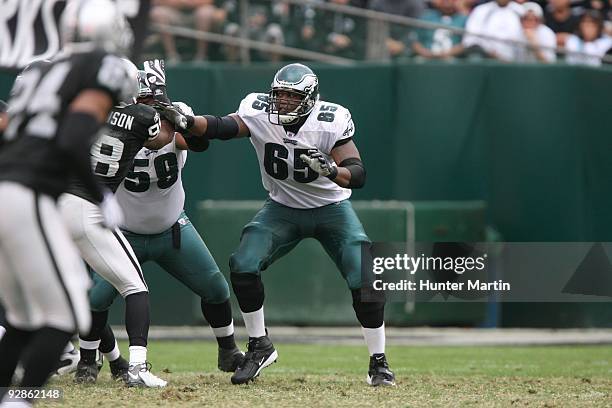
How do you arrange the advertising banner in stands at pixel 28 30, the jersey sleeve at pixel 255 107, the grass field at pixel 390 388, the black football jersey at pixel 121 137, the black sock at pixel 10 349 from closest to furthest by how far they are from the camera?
the black sock at pixel 10 349 < the grass field at pixel 390 388 < the black football jersey at pixel 121 137 < the jersey sleeve at pixel 255 107 < the advertising banner in stands at pixel 28 30

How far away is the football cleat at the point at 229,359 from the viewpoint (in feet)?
26.1

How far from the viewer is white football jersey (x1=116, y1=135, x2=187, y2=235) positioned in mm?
7672

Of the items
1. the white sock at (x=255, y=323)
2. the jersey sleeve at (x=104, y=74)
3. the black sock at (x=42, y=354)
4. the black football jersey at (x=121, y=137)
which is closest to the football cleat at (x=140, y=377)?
the white sock at (x=255, y=323)

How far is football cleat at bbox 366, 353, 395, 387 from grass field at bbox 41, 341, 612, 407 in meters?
0.08

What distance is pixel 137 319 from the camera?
7.10 metres

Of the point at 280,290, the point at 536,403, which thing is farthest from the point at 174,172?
the point at 280,290

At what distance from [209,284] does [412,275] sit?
14.8 ft

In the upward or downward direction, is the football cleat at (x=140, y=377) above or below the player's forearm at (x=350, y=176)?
below

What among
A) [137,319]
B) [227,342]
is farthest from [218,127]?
[227,342]

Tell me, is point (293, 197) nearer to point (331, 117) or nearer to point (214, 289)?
point (331, 117)

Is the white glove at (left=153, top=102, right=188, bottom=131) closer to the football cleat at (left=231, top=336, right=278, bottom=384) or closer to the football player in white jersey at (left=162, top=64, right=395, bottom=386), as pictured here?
the football player in white jersey at (left=162, top=64, right=395, bottom=386)

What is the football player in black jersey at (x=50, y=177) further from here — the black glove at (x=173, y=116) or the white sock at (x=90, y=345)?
the white sock at (x=90, y=345)

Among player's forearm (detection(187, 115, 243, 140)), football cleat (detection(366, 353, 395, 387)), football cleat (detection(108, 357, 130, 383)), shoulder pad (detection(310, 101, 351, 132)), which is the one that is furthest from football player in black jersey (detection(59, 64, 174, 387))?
football cleat (detection(366, 353, 395, 387))

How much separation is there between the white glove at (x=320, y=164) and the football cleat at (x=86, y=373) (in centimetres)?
200
